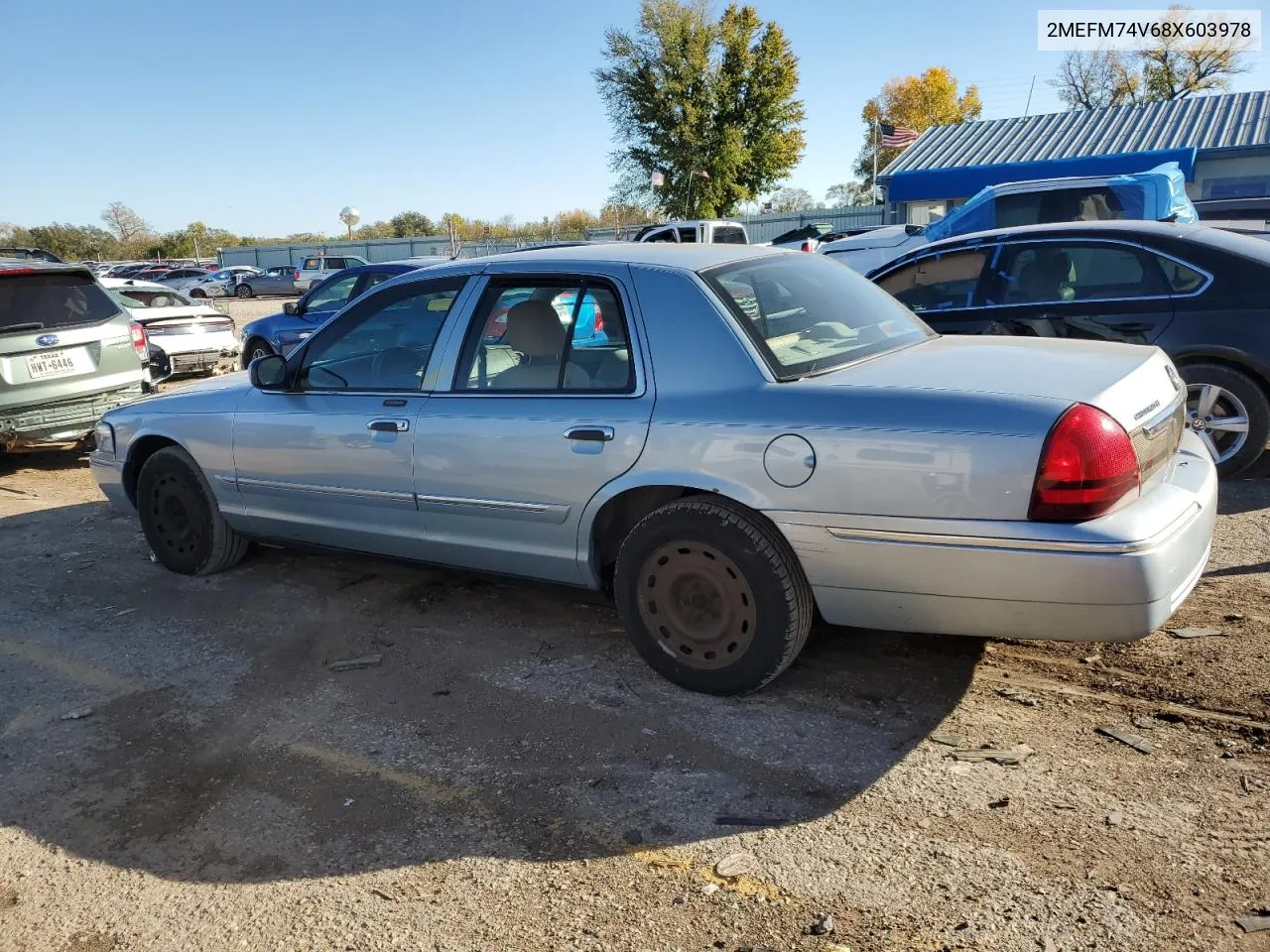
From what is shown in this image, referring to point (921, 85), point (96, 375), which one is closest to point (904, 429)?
point (96, 375)

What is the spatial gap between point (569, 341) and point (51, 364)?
19.7 feet

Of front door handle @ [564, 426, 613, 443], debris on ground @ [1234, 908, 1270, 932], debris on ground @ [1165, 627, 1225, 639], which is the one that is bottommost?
debris on ground @ [1234, 908, 1270, 932]

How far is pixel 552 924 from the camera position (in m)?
2.52

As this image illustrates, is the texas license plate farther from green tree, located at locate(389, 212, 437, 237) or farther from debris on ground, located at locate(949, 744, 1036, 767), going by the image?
green tree, located at locate(389, 212, 437, 237)

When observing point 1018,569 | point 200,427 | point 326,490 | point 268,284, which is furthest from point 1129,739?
point 268,284

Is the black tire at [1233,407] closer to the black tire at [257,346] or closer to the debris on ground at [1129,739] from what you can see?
the debris on ground at [1129,739]

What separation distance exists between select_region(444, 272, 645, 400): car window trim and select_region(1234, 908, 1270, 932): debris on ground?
7.75 feet

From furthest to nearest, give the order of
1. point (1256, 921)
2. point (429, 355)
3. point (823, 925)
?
point (429, 355) → point (823, 925) → point (1256, 921)

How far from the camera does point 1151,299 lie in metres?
6.16

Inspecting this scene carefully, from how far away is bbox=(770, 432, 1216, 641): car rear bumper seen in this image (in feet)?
9.60

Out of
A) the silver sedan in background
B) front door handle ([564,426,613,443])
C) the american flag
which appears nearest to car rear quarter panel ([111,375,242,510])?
front door handle ([564,426,613,443])

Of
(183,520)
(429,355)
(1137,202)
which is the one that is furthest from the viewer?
(1137,202)

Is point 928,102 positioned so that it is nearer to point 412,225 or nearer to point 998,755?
point 412,225

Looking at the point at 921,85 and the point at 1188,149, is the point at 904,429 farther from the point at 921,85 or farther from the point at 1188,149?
→ the point at 921,85
